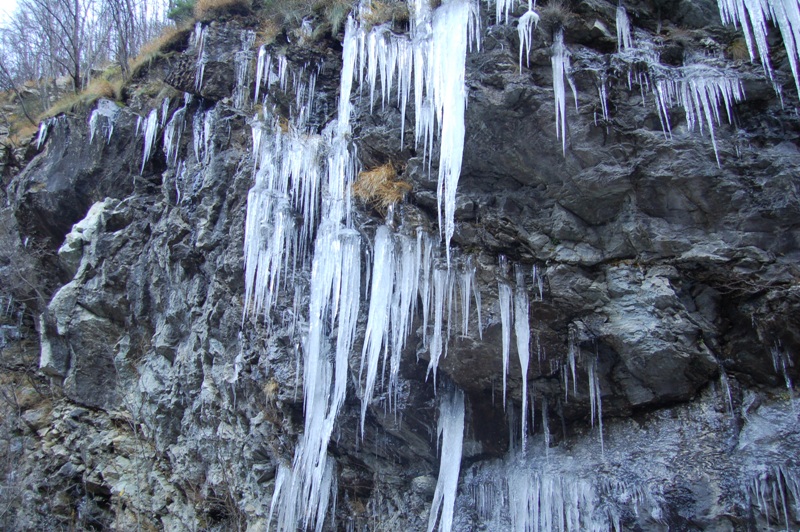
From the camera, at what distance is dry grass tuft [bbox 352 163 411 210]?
6797mm

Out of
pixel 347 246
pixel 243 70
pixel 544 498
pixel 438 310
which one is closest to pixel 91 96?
pixel 243 70

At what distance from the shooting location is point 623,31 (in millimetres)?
6422

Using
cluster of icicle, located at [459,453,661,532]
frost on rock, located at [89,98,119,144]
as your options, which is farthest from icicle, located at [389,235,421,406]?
frost on rock, located at [89,98,119,144]

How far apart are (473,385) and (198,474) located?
4.69 meters

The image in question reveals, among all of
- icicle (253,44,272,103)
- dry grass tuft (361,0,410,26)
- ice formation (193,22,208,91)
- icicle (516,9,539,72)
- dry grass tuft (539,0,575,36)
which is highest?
ice formation (193,22,208,91)

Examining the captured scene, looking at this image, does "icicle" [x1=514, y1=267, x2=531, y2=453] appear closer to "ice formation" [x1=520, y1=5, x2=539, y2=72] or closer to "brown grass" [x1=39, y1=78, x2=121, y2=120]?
"ice formation" [x1=520, y1=5, x2=539, y2=72]

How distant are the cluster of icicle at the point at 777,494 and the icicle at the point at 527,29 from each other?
452cm

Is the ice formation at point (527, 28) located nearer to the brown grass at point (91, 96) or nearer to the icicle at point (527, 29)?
the icicle at point (527, 29)

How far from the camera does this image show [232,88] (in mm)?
9578

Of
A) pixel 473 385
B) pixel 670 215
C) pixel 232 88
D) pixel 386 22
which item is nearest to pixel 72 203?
pixel 232 88

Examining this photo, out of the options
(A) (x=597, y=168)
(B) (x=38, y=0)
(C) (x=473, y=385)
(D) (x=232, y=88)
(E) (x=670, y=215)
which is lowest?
(C) (x=473, y=385)

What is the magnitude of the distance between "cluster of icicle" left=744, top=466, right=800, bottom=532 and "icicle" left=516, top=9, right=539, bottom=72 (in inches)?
178

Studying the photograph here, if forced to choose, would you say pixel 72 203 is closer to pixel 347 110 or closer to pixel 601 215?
pixel 347 110

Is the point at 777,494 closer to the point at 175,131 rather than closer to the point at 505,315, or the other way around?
the point at 505,315
